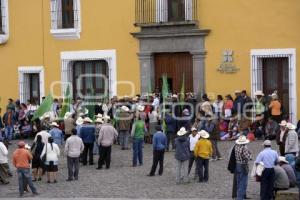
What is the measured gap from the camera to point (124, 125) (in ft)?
99.7

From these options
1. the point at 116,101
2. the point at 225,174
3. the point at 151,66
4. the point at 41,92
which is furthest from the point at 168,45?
the point at 225,174

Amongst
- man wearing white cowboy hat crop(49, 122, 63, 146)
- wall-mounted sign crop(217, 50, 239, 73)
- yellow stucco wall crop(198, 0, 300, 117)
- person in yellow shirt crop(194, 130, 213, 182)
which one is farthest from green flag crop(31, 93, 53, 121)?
person in yellow shirt crop(194, 130, 213, 182)

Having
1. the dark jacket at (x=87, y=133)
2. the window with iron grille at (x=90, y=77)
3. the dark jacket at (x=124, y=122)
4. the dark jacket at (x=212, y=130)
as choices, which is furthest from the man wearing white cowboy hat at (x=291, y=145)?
the window with iron grille at (x=90, y=77)

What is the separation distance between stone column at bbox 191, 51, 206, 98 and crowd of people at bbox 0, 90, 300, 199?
783mm

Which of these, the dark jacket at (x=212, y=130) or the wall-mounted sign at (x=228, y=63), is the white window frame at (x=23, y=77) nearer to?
the wall-mounted sign at (x=228, y=63)

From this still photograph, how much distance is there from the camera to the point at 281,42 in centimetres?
3266

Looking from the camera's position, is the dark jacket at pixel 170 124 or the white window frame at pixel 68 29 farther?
the white window frame at pixel 68 29

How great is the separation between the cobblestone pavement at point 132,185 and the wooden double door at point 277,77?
17.0 ft

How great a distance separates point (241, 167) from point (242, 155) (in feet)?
0.99

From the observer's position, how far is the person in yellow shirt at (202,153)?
79.7ft

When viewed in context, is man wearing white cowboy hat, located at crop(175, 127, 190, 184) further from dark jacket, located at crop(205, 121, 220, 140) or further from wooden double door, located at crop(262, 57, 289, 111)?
wooden double door, located at crop(262, 57, 289, 111)

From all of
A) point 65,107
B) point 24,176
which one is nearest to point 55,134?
point 24,176

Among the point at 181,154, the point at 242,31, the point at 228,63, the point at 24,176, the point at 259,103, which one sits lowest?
the point at 24,176

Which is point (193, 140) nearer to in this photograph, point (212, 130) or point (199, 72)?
point (212, 130)
